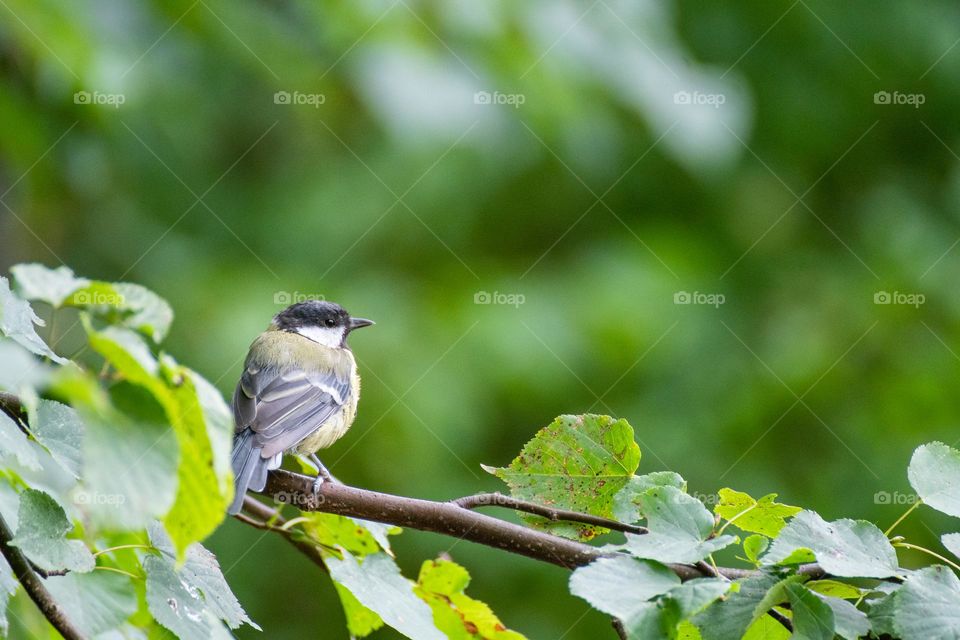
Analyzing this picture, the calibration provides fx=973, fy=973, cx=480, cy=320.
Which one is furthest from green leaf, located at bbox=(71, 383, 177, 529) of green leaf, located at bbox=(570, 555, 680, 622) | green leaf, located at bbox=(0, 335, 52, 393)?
green leaf, located at bbox=(570, 555, 680, 622)

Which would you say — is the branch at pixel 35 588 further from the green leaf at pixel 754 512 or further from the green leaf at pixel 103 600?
the green leaf at pixel 754 512

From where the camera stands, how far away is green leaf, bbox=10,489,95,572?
1.31 meters

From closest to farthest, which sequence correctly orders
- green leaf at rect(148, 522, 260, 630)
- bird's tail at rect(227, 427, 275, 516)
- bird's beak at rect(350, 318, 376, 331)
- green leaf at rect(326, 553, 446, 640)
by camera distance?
1. green leaf at rect(148, 522, 260, 630)
2. green leaf at rect(326, 553, 446, 640)
3. bird's tail at rect(227, 427, 275, 516)
4. bird's beak at rect(350, 318, 376, 331)

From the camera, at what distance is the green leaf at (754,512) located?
1436 millimetres

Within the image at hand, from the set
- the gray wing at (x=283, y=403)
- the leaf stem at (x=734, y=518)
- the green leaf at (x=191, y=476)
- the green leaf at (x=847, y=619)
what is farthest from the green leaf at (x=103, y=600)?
the gray wing at (x=283, y=403)

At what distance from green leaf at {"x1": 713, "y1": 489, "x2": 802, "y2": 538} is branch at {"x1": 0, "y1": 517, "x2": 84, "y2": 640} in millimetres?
952

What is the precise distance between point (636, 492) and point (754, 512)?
6.9 inches

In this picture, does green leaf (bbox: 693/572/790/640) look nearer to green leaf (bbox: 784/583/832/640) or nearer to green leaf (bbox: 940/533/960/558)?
green leaf (bbox: 784/583/832/640)

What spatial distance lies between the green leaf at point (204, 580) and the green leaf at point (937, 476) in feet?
3.38

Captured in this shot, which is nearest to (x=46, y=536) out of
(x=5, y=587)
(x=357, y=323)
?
(x=5, y=587)

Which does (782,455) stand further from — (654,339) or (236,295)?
(236,295)

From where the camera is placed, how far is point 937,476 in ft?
4.77

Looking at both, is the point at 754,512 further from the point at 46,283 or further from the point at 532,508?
the point at 46,283

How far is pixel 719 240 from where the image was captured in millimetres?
5652
